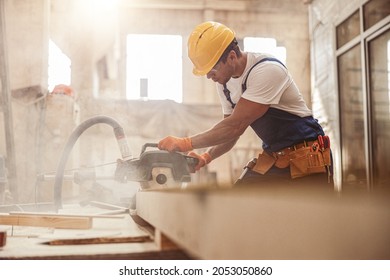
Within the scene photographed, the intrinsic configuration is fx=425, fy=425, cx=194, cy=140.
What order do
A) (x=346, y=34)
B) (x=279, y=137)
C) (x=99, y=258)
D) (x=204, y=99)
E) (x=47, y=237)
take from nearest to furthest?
(x=99, y=258), (x=47, y=237), (x=279, y=137), (x=346, y=34), (x=204, y=99)

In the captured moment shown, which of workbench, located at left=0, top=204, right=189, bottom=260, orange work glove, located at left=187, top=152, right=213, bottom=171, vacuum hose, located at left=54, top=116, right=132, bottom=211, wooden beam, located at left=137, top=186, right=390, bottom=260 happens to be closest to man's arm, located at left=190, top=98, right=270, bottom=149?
orange work glove, located at left=187, top=152, right=213, bottom=171

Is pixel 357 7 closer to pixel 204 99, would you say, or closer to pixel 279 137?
pixel 279 137

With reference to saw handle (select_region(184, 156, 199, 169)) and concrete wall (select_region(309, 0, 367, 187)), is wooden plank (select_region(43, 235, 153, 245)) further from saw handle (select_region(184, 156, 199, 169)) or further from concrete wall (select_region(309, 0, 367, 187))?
concrete wall (select_region(309, 0, 367, 187))

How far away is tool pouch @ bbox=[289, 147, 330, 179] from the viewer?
1.82 m

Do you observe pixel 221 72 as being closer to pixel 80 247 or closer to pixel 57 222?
pixel 57 222

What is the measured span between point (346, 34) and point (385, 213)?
155 inches

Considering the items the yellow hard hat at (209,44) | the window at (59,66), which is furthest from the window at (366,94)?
the window at (59,66)

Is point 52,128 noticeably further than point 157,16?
No

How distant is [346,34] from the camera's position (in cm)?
403

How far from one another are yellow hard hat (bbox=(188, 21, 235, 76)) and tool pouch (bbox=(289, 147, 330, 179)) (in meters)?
0.55

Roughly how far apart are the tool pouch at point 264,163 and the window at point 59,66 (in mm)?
3174

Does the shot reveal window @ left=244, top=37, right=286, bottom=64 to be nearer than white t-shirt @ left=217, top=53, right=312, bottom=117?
No

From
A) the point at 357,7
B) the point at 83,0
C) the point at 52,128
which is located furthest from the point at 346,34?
the point at 83,0

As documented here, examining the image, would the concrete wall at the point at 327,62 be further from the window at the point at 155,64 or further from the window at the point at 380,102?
the window at the point at 155,64
